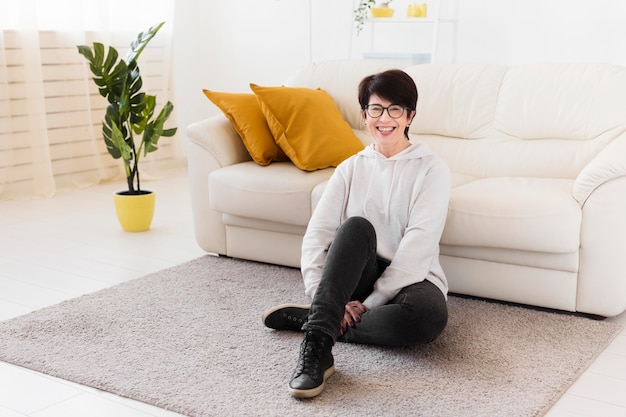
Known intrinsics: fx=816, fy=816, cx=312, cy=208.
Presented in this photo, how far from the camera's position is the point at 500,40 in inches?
203

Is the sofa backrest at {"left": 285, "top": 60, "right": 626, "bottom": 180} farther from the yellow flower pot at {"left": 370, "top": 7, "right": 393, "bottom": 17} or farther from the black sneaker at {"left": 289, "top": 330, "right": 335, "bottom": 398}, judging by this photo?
the yellow flower pot at {"left": 370, "top": 7, "right": 393, "bottom": 17}

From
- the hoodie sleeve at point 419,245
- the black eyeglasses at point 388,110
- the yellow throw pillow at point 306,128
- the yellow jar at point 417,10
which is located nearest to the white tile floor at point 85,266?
the hoodie sleeve at point 419,245

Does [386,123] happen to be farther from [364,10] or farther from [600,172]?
[364,10]

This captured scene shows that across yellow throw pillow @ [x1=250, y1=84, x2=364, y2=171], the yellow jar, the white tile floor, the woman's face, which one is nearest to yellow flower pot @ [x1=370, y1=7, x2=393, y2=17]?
the yellow jar

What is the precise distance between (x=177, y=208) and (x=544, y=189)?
7.84 feet

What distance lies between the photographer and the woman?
2303 mm

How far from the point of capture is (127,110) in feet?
13.2

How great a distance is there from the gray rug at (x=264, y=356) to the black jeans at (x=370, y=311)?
0.08 metres

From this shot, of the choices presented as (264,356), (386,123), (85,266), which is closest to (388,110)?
(386,123)

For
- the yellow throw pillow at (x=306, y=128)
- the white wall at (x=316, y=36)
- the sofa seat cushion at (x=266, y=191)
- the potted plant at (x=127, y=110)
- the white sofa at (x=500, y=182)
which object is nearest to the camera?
the white sofa at (x=500, y=182)

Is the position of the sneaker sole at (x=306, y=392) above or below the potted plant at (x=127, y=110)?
below

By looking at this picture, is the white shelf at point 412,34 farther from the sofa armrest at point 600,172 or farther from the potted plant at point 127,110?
the sofa armrest at point 600,172

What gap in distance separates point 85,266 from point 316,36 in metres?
2.93

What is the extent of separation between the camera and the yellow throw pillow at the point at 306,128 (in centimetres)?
339
